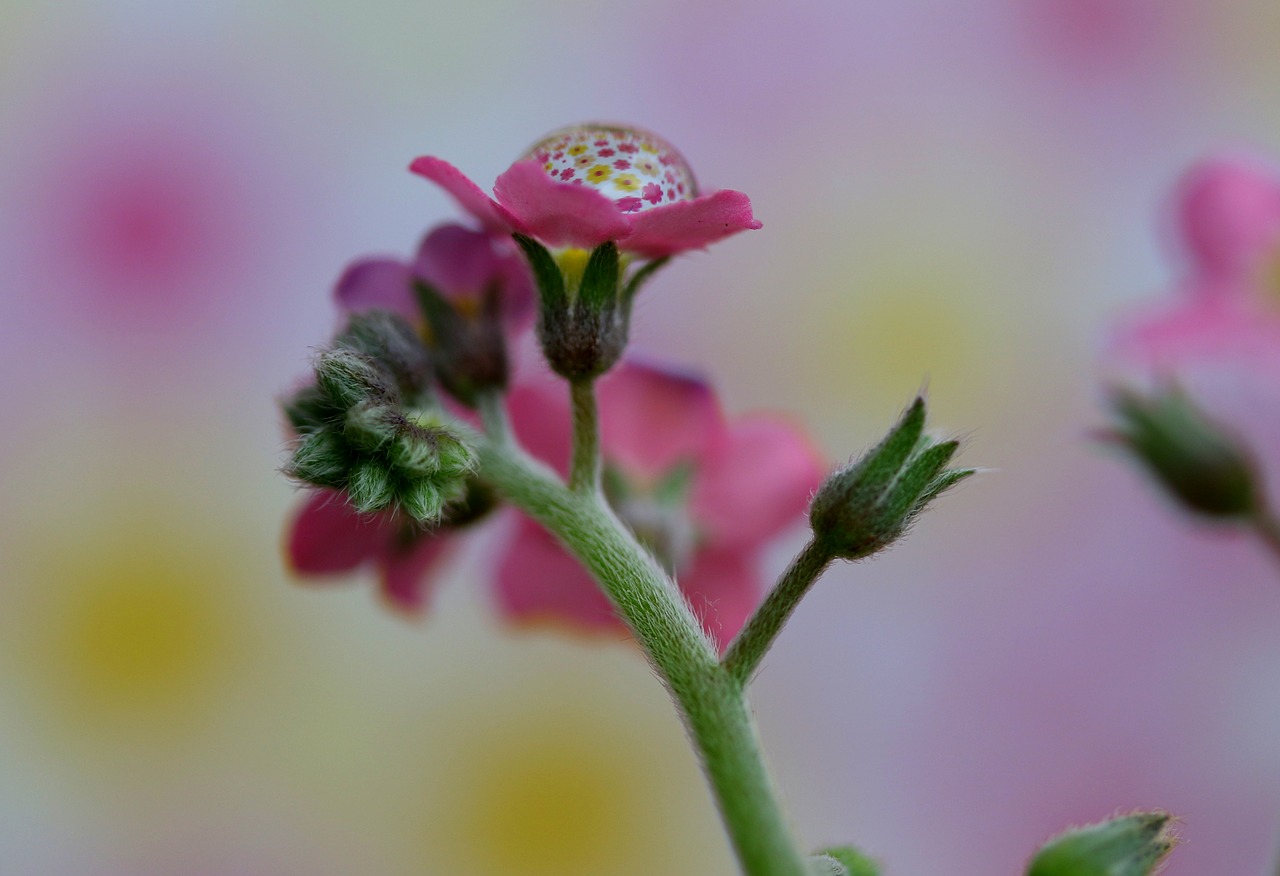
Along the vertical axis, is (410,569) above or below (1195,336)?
below

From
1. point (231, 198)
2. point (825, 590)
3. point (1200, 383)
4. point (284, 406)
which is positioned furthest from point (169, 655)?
point (1200, 383)

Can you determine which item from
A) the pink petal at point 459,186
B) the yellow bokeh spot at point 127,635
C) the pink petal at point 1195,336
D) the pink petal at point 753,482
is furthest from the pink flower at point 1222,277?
the yellow bokeh spot at point 127,635

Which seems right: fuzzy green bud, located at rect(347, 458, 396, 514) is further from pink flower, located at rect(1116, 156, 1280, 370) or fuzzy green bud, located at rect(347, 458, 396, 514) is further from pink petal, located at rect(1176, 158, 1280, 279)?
pink petal, located at rect(1176, 158, 1280, 279)

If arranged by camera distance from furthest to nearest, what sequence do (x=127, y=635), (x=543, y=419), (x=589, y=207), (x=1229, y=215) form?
(x=127, y=635) → (x=1229, y=215) → (x=543, y=419) → (x=589, y=207)

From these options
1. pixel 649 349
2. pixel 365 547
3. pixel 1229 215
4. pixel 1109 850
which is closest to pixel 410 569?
pixel 365 547

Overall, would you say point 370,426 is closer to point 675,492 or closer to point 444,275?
point 444,275

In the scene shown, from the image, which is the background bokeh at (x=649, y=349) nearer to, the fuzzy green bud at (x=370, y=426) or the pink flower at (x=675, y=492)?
the pink flower at (x=675, y=492)
